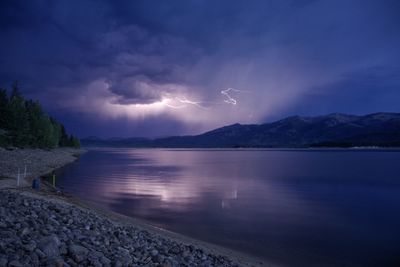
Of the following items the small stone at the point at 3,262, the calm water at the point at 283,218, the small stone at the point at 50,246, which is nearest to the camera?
the small stone at the point at 3,262

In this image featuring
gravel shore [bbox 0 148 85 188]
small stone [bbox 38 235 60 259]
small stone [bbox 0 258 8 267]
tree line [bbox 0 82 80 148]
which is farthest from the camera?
tree line [bbox 0 82 80 148]

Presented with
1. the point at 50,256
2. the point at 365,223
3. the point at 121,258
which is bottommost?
→ the point at 365,223

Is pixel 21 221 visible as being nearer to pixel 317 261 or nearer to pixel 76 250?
pixel 76 250

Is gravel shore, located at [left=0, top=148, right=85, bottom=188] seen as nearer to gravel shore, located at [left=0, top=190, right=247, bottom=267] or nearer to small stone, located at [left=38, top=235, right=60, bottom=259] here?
gravel shore, located at [left=0, top=190, right=247, bottom=267]

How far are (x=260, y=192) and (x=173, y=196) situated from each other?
1177 centimetres

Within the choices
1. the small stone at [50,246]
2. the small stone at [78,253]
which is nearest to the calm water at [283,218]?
the small stone at [78,253]

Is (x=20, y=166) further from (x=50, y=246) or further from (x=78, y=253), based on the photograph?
(x=78, y=253)

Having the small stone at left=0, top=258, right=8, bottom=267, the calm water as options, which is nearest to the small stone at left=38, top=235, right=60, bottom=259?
the small stone at left=0, top=258, right=8, bottom=267

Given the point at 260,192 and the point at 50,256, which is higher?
the point at 50,256

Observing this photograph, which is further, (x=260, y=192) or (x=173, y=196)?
(x=260, y=192)

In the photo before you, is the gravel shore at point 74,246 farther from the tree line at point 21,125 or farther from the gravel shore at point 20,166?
the tree line at point 21,125

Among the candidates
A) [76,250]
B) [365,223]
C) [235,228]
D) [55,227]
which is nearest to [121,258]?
[76,250]

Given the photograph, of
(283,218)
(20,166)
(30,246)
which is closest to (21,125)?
(20,166)

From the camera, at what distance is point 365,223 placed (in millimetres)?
22203
